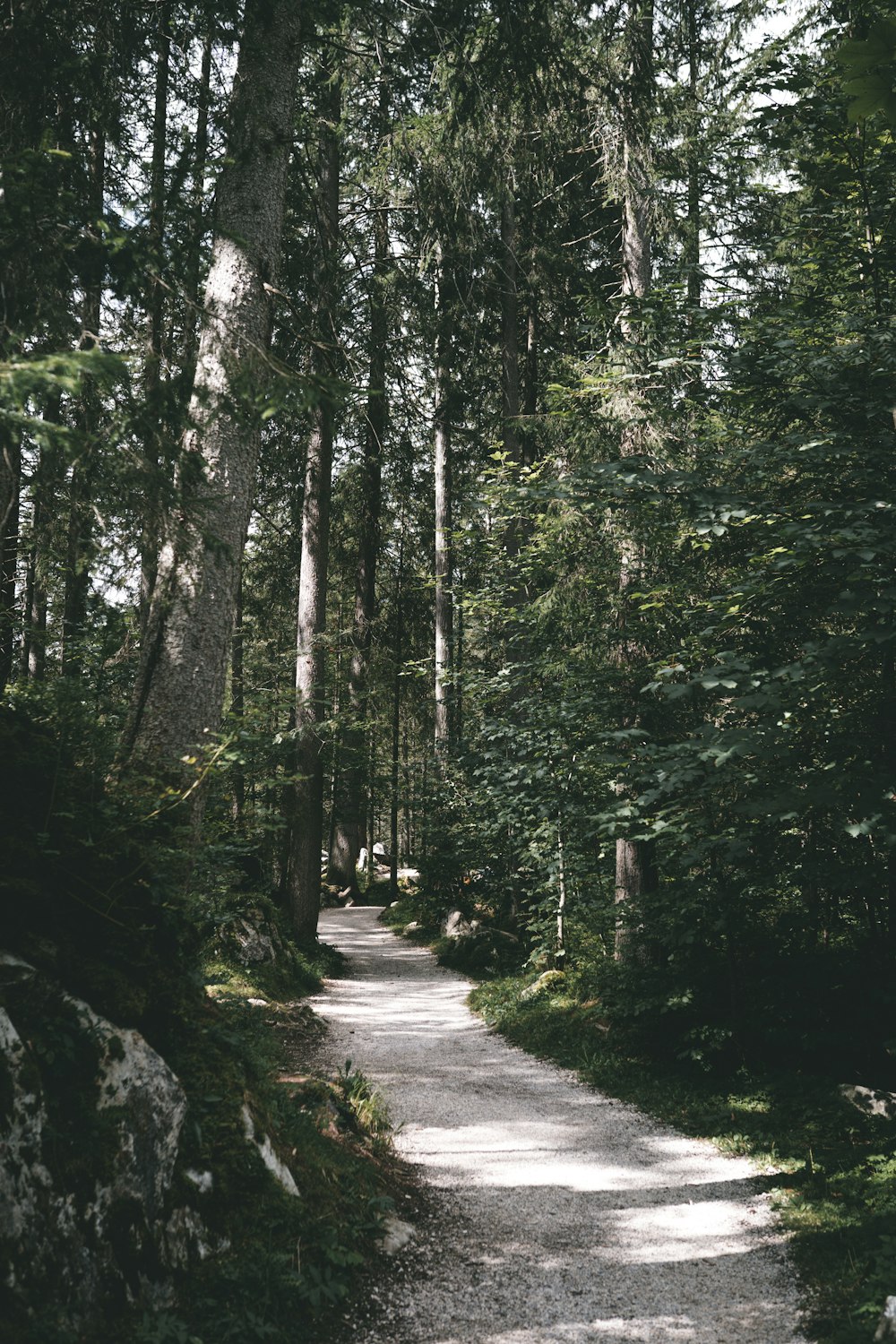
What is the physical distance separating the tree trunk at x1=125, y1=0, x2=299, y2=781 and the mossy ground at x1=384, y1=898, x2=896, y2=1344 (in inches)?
165

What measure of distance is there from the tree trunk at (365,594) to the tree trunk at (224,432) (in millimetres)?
3071

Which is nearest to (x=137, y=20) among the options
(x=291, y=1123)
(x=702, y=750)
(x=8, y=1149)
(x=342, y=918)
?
(x=702, y=750)

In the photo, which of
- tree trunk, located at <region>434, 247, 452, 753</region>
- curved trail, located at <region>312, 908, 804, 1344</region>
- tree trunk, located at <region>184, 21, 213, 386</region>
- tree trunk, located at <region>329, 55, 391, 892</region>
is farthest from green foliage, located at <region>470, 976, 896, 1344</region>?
tree trunk, located at <region>434, 247, 452, 753</region>

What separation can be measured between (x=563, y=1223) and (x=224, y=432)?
5.34m

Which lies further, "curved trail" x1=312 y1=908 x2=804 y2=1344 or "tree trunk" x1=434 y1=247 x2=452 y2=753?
"tree trunk" x1=434 y1=247 x2=452 y2=753

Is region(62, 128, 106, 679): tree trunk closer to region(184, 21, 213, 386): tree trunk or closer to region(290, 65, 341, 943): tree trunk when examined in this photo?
region(184, 21, 213, 386): tree trunk

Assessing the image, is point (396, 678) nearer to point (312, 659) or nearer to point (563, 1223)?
point (312, 659)

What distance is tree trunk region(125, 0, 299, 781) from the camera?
4.94 m

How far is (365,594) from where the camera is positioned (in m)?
19.6

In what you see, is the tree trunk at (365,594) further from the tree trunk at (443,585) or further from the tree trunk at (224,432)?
the tree trunk at (224,432)

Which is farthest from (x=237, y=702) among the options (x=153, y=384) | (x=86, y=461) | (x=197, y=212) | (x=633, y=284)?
(x=197, y=212)

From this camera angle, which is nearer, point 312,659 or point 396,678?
point 312,659

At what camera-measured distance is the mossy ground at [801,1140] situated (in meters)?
3.76

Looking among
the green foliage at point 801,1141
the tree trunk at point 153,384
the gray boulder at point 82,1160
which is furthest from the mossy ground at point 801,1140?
the tree trunk at point 153,384
